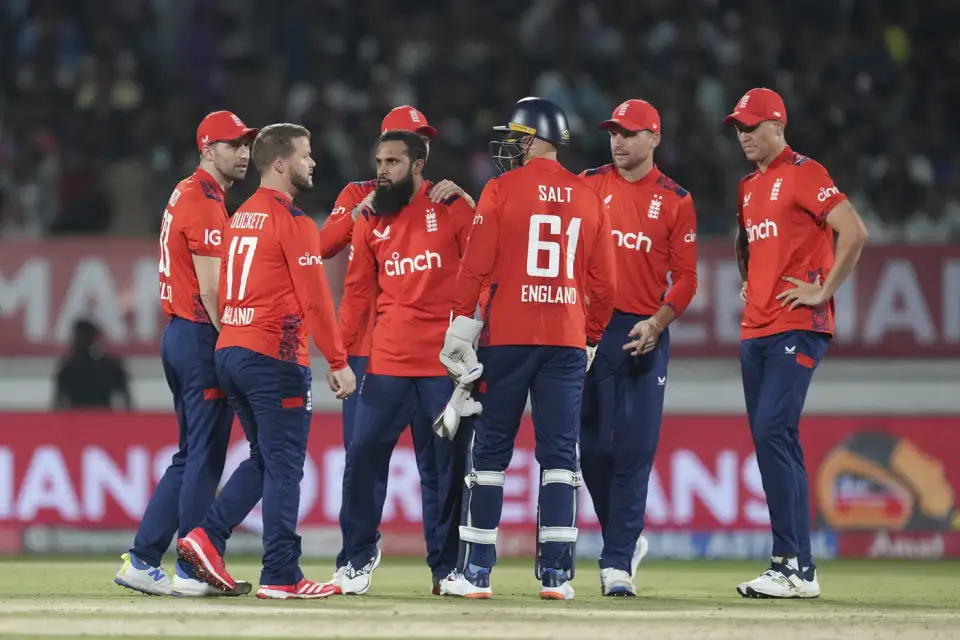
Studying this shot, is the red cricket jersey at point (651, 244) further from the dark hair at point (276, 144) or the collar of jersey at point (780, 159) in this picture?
the dark hair at point (276, 144)

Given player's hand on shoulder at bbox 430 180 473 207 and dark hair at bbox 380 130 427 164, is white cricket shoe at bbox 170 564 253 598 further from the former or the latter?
dark hair at bbox 380 130 427 164

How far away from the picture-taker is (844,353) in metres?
15.2

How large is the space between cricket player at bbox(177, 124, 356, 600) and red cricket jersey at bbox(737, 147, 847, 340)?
238cm

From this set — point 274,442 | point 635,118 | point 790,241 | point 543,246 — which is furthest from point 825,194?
point 274,442

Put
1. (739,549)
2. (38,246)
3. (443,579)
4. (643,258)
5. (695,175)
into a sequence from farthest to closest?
(695,175)
(38,246)
(739,549)
(643,258)
(443,579)

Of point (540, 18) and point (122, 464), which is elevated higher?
point (540, 18)

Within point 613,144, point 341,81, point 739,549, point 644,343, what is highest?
point 341,81

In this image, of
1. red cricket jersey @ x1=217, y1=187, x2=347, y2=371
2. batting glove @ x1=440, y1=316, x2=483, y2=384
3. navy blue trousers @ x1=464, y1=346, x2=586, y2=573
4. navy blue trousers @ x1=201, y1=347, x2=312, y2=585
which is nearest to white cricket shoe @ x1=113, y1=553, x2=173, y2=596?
navy blue trousers @ x1=201, y1=347, x2=312, y2=585

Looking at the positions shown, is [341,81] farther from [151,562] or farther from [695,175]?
[151,562]

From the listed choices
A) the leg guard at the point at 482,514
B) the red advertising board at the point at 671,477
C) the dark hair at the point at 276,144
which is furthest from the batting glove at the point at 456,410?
the red advertising board at the point at 671,477

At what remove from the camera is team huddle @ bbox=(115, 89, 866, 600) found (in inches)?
320

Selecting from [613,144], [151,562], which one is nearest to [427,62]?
[613,144]

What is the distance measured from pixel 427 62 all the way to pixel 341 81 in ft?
3.24

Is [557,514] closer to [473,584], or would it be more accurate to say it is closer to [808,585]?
[473,584]
